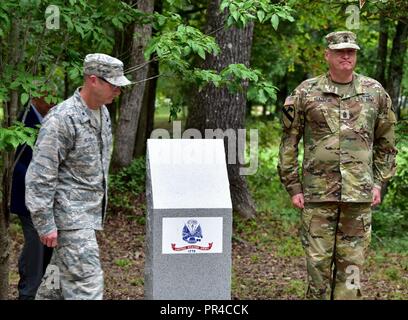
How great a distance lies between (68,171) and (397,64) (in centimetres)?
870

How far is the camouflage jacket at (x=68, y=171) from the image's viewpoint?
4.36m

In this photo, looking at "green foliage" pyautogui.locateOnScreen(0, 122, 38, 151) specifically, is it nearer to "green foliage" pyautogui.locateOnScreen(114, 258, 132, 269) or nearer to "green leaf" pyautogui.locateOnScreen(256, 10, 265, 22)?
"green leaf" pyautogui.locateOnScreen(256, 10, 265, 22)

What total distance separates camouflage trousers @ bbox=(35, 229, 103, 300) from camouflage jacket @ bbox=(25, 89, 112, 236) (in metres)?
0.07

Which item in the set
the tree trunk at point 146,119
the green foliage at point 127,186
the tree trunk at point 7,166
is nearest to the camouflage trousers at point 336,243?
the tree trunk at point 7,166

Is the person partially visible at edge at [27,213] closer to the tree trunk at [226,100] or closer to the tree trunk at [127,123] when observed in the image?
the tree trunk at [226,100]

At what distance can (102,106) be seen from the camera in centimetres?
467

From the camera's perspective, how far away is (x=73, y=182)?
4.50m

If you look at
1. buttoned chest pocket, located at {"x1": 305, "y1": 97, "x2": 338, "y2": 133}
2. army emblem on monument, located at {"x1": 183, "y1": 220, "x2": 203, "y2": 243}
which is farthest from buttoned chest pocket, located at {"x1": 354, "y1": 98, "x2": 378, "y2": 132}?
army emblem on monument, located at {"x1": 183, "y1": 220, "x2": 203, "y2": 243}

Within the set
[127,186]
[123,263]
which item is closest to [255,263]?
[123,263]

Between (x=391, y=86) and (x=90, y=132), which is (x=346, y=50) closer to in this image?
(x=90, y=132)

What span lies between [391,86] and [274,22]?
7545 mm

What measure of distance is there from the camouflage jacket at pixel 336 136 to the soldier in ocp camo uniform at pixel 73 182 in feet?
4.58

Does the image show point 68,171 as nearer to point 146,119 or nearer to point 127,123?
point 127,123
